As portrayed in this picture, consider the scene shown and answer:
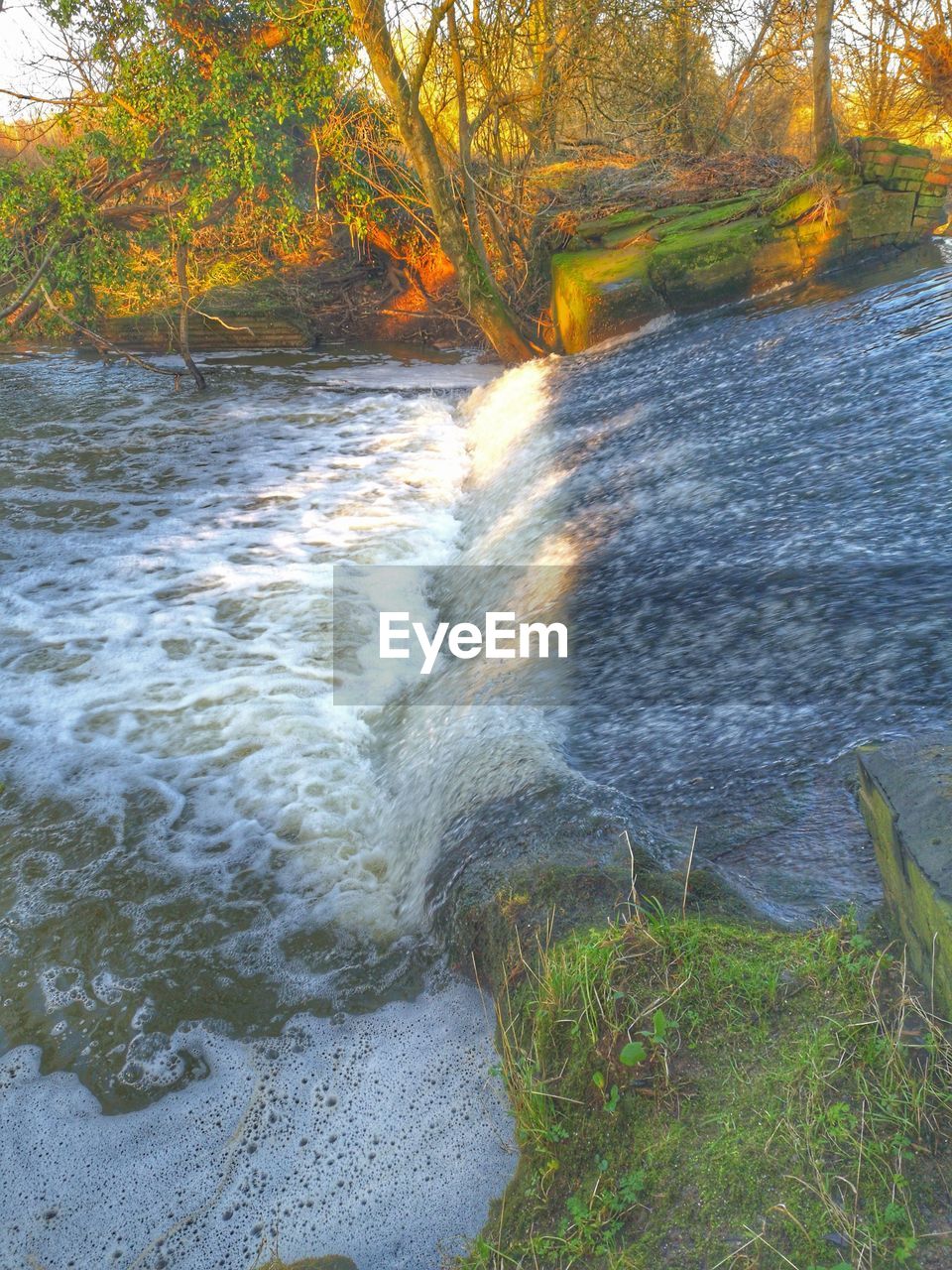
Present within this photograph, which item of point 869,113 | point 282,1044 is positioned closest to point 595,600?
point 282,1044

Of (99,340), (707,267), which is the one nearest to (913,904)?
(707,267)

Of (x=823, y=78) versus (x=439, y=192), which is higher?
(x=823, y=78)

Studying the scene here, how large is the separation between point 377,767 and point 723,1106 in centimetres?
281

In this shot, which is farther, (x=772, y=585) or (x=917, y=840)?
(x=772, y=585)

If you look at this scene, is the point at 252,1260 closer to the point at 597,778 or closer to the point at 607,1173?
the point at 607,1173

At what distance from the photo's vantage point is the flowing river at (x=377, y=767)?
2732mm

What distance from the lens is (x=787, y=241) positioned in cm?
1015

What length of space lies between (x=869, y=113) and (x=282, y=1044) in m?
19.2

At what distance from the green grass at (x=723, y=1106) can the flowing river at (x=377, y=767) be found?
357 mm

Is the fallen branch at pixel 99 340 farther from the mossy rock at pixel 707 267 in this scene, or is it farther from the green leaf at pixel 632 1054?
the green leaf at pixel 632 1054

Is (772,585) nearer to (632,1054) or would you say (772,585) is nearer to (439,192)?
(632,1054)

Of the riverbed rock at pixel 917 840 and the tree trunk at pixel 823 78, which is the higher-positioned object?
the tree trunk at pixel 823 78

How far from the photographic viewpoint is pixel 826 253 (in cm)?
1018

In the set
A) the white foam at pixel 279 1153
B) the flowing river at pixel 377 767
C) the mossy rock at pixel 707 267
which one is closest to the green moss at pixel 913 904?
the flowing river at pixel 377 767
